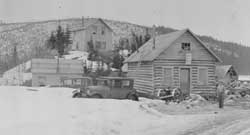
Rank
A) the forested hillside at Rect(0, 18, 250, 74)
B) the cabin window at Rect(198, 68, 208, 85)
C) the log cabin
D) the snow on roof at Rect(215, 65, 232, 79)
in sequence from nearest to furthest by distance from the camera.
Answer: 1. the log cabin
2. the cabin window at Rect(198, 68, 208, 85)
3. the snow on roof at Rect(215, 65, 232, 79)
4. the forested hillside at Rect(0, 18, 250, 74)

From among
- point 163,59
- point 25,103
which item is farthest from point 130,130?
point 163,59

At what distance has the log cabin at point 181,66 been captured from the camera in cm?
2214

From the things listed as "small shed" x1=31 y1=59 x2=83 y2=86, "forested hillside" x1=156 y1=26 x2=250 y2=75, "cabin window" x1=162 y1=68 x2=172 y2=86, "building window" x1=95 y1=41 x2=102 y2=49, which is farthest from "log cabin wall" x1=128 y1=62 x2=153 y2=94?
"building window" x1=95 y1=41 x2=102 y2=49

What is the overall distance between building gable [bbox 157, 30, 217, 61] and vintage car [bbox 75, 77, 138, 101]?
5.36 m

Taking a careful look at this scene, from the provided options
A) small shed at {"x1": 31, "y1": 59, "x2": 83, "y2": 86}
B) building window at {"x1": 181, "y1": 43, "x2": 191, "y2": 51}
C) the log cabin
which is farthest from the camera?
small shed at {"x1": 31, "y1": 59, "x2": 83, "y2": 86}

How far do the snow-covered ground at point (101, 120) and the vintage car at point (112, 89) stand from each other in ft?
11.0

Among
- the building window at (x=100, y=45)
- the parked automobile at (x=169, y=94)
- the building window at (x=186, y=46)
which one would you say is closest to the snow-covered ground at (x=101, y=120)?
the parked automobile at (x=169, y=94)

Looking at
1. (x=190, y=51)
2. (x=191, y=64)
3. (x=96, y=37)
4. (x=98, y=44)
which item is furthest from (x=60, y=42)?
(x=191, y=64)

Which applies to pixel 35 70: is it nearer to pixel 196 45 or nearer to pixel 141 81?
pixel 141 81

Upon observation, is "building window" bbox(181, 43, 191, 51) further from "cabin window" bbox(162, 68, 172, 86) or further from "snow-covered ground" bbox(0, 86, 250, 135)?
"snow-covered ground" bbox(0, 86, 250, 135)

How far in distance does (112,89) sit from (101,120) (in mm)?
6831

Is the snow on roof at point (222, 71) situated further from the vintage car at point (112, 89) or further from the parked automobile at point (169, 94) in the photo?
the vintage car at point (112, 89)

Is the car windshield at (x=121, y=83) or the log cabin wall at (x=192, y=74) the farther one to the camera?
the log cabin wall at (x=192, y=74)

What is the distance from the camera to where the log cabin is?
22.1 meters
